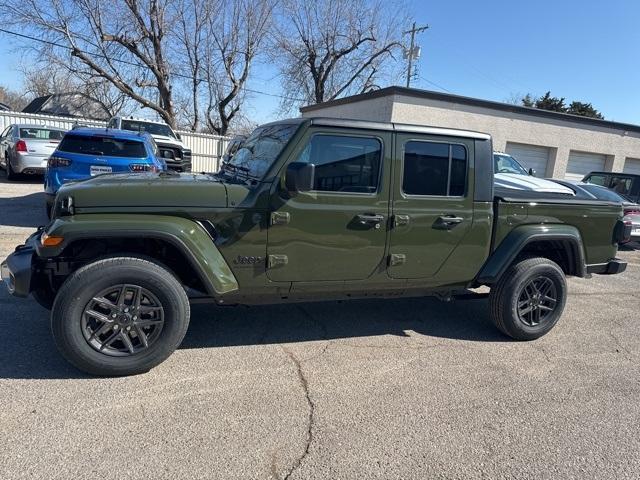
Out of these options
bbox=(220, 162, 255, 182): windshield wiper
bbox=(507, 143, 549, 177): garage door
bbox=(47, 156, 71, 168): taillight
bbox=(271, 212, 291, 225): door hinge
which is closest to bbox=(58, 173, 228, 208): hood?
bbox=(220, 162, 255, 182): windshield wiper

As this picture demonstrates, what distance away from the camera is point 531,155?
2103 cm

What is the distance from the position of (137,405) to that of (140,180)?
1.64 metres

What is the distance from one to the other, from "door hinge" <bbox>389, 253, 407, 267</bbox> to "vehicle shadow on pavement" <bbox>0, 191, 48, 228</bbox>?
263 inches

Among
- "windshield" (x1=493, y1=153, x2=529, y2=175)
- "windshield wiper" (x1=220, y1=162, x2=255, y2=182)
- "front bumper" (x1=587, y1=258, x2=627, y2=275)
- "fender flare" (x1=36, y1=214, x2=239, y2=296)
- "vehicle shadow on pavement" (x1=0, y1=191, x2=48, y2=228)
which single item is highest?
"windshield" (x1=493, y1=153, x2=529, y2=175)

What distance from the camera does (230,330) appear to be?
4199mm

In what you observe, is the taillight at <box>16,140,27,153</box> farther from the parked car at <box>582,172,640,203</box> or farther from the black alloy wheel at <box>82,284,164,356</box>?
the parked car at <box>582,172,640,203</box>

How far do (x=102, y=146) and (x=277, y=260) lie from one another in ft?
18.0

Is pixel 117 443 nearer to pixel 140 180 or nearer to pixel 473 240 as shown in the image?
pixel 140 180

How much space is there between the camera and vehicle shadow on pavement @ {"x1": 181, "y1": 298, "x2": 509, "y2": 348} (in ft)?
13.5

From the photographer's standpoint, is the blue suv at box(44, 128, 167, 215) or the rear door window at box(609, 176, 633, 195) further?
the rear door window at box(609, 176, 633, 195)

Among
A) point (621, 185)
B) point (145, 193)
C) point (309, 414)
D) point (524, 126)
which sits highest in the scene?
point (524, 126)

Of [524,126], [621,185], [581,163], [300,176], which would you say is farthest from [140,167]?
[581,163]

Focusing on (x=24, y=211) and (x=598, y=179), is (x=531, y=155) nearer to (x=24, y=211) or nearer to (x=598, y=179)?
(x=598, y=179)

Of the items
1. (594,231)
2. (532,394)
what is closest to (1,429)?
(532,394)
